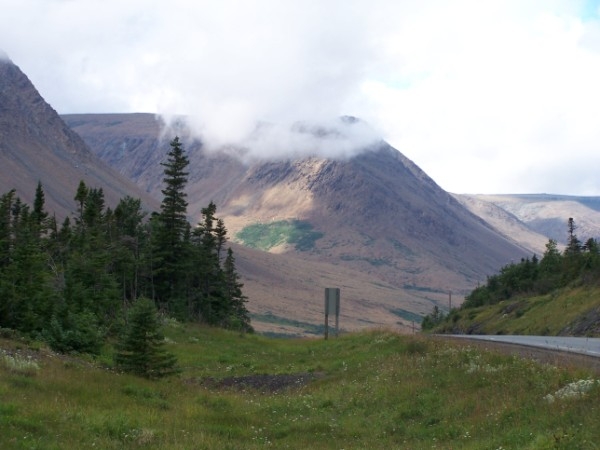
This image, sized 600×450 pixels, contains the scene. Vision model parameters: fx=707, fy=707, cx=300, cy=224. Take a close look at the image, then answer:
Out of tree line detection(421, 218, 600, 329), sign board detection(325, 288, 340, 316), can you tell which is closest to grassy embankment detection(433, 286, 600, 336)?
tree line detection(421, 218, 600, 329)

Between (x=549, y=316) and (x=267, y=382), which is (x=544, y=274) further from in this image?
(x=267, y=382)

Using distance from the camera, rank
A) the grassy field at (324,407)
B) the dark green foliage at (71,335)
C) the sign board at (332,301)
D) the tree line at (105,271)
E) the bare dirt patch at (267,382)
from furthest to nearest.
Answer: the sign board at (332,301)
the tree line at (105,271)
the dark green foliage at (71,335)
the bare dirt patch at (267,382)
the grassy field at (324,407)

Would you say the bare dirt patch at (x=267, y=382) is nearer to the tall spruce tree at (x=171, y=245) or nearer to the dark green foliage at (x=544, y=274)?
the tall spruce tree at (x=171, y=245)

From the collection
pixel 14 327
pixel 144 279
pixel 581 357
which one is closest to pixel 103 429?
pixel 581 357

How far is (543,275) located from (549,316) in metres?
39.1

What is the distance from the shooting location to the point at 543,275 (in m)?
93.7

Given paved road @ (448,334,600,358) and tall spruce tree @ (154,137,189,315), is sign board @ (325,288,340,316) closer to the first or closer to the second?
paved road @ (448,334,600,358)

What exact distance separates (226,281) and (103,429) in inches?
2230

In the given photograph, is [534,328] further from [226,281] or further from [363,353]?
[363,353]

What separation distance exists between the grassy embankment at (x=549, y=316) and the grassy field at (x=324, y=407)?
1111 inches

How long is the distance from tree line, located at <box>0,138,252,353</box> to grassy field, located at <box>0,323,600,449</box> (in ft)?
12.6

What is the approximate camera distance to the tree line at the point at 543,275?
3076 inches

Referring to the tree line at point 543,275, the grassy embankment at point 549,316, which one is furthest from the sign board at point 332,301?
the tree line at point 543,275

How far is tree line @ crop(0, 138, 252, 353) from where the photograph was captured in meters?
25.4
